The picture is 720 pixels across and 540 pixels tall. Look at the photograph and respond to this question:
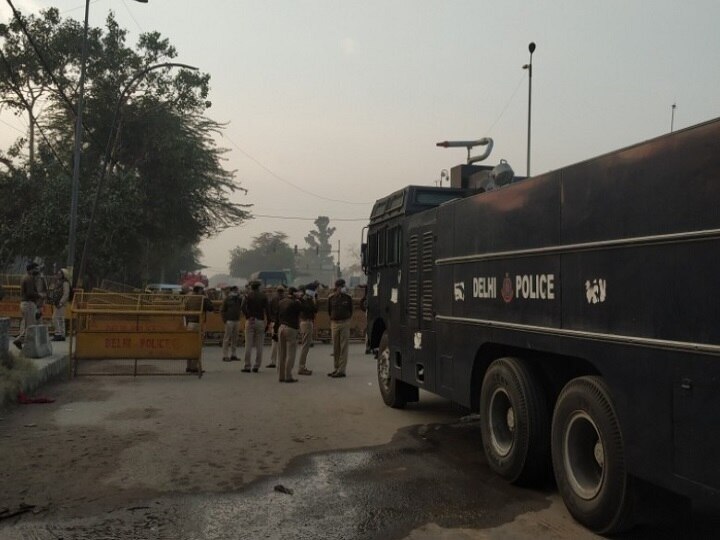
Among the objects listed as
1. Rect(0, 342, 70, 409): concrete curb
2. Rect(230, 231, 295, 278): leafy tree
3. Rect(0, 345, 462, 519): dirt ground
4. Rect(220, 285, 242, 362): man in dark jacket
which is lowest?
Rect(0, 345, 462, 519): dirt ground

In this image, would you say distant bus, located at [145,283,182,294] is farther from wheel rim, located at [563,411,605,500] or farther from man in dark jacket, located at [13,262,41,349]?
wheel rim, located at [563,411,605,500]

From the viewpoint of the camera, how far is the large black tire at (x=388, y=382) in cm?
899

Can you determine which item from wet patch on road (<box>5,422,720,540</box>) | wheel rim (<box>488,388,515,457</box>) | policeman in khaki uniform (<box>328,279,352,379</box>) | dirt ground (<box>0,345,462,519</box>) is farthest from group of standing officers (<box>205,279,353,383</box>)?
wheel rim (<box>488,388,515,457</box>)

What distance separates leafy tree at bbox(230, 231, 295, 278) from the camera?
168 m

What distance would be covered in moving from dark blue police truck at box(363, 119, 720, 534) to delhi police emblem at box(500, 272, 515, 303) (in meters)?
0.01

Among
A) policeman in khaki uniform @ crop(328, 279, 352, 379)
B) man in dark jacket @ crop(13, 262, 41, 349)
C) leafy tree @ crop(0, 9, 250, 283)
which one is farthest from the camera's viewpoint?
leafy tree @ crop(0, 9, 250, 283)

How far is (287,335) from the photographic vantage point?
1205cm

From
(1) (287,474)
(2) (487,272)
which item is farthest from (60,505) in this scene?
(2) (487,272)

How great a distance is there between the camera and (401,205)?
28.6ft

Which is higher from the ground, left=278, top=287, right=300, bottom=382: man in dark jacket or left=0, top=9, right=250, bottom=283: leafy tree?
left=0, top=9, right=250, bottom=283: leafy tree

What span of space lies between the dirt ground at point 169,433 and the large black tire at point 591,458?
257 cm

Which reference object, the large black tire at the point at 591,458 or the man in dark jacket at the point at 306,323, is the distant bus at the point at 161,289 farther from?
the large black tire at the point at 591,458

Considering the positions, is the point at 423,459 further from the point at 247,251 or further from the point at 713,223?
the point at 247,251

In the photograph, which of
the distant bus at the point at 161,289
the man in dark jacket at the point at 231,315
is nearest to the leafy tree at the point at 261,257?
the distant bus at the point at 161,289
